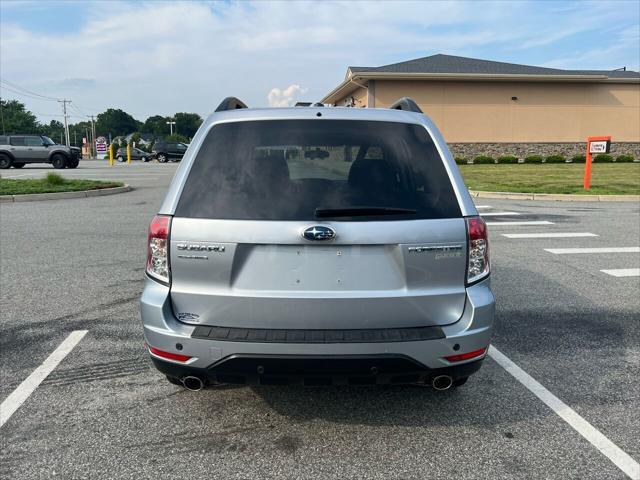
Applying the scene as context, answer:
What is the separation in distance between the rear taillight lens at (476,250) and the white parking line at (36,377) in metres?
2.92

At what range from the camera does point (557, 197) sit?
1556 centimetres

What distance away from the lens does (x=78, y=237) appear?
29.9ft

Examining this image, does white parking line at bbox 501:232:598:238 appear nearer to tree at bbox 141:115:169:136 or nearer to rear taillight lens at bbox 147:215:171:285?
rear taillight lens at bbox 147:215:171:285

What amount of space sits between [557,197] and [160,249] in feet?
49.5

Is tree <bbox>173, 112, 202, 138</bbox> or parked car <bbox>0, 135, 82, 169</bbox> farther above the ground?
tree <bbox>173, 112, 202, 138</bbox>

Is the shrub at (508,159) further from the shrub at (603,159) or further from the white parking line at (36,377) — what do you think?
the white parking line at (36,377)

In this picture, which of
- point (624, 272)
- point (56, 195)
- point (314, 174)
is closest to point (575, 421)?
point (314, 174)

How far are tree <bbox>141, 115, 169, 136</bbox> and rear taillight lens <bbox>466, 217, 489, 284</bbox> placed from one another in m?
164

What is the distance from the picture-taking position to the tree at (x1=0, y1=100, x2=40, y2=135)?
122062 mm

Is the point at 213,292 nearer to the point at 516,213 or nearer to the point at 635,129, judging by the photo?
the point at 516,213

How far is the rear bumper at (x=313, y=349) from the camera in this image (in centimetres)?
263

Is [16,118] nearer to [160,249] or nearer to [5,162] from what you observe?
[5,162]

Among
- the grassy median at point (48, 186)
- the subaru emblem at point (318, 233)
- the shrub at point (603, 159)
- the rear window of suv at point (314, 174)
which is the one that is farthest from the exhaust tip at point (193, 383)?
the shrub at point (603, 159)

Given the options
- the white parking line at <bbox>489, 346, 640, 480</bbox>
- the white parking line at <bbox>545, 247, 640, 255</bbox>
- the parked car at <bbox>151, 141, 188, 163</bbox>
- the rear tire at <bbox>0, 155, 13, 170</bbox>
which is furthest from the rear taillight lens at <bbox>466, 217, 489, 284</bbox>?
the parked car at <bbox>151, 141, 188, 163</bbox>
